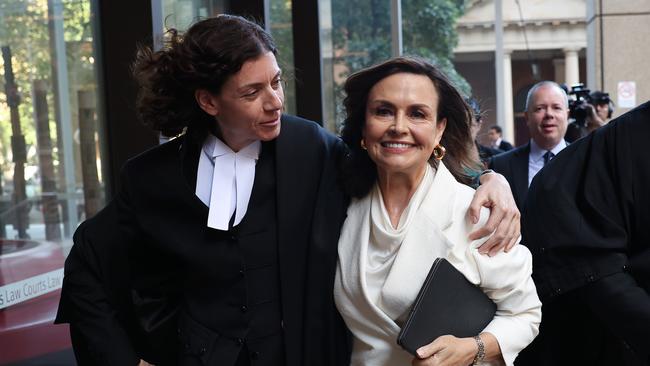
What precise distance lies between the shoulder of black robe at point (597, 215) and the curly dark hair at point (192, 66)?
88cm

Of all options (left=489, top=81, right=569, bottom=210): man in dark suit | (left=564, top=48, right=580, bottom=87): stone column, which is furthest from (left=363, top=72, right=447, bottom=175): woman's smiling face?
(left=564, top=48, right=580, bottom=87): stone column

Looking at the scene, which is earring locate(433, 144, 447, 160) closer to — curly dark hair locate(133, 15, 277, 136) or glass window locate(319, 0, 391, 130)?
curly dark hair locate(133, 15, 277, 136)

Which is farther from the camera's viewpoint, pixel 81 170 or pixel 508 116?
pixel 508 116

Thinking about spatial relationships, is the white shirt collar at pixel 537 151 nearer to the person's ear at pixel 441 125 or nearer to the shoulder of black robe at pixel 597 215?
the shoulder of black robe at pixel 597 215

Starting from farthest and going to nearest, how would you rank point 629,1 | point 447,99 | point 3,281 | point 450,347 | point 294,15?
point 629,1, point 294,15, point 3,281, point 447,99, point 450,347

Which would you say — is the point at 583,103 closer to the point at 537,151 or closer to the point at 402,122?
the point at 537,151

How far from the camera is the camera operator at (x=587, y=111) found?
5602mm

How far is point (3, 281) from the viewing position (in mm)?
2939

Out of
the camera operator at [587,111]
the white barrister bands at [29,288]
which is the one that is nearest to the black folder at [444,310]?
the white barrister bands at [29,288]

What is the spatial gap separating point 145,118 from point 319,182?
0.54 metres

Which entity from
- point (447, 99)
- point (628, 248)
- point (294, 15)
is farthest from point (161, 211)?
point (294, 15)

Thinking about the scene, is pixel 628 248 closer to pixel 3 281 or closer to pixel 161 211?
pixel 161 211

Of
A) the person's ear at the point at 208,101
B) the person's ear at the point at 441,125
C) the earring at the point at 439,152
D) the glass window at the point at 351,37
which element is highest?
the glass window at the point at 351,37

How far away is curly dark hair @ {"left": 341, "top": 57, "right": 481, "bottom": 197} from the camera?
6.91 ft
